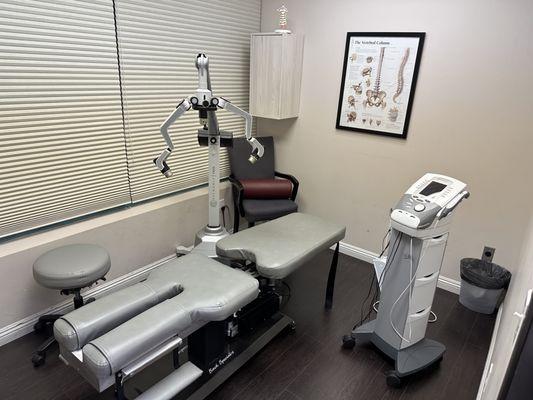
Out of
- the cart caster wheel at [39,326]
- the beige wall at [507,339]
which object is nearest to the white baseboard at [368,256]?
the beige wall at [507,339]

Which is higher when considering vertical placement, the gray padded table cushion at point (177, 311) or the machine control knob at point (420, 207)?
the machine control knob at point (420, 207)

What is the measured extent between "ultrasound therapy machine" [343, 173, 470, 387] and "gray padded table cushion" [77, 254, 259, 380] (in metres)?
0.78

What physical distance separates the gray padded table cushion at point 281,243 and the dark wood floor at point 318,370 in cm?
59

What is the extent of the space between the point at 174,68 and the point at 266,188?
1.18 metres

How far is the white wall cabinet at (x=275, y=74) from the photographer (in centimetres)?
289

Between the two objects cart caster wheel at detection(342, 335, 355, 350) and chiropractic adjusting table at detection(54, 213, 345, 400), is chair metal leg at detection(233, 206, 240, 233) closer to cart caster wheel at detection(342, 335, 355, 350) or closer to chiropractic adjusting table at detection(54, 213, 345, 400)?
chiropractic adjusting table at detection(54, 213, 345, 400)

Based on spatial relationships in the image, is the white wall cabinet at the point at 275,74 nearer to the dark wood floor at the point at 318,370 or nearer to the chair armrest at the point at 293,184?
the chair armrest at the point at 293,184

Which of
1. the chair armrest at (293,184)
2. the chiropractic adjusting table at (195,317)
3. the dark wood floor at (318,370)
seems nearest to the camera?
the chiropractic adjusting table at (195,317)

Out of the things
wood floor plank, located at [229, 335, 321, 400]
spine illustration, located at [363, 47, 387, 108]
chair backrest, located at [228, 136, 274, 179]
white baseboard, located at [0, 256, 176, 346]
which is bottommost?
wood floor plank, located at [229, 335, 321, 400]

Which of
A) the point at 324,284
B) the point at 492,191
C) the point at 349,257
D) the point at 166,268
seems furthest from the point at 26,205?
the point at 492,191

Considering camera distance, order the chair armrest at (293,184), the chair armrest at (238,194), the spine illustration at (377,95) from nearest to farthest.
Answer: the spine illustration at (377,95)
the chair armrest at (238,194)
the chair armrest at (293,184)

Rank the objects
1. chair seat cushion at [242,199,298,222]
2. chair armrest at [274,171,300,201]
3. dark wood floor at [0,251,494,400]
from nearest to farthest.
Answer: dark wood floor at [0,251,494,400], chair seat cushion at [242,199,298,222], chair armrest at [274,171,300,201]

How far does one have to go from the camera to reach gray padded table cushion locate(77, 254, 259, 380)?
1.23 metres

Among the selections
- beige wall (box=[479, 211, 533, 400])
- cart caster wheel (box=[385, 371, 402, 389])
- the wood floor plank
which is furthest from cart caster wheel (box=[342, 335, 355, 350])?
beige wall (box=[479, 211, 533, 400])
